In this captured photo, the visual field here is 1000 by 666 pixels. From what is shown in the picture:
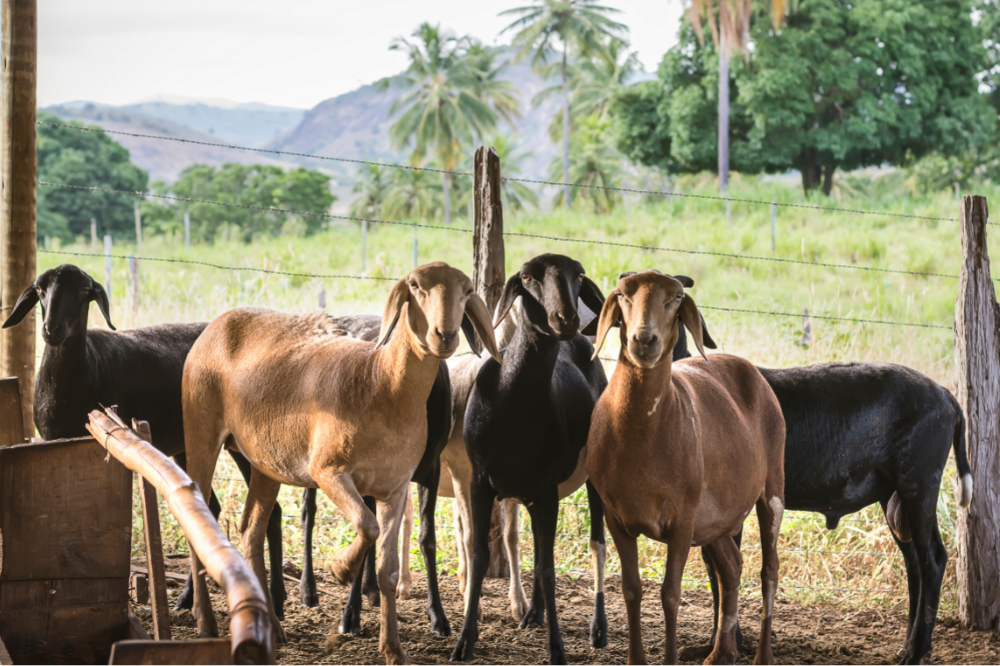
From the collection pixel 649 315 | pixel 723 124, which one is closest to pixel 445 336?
pixel 649 315

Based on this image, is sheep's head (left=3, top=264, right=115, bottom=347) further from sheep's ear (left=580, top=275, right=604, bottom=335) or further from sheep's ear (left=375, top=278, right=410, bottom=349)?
sheep's ear (left=580, top=275, right=604, bottom=335)

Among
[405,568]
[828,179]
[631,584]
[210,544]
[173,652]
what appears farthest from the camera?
[828,179]

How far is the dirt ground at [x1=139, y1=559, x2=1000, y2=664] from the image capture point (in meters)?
4.62

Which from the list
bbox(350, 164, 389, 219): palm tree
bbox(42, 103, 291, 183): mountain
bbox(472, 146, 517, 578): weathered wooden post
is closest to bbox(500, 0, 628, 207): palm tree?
bbox(350, 164, 389, 219): palm tree

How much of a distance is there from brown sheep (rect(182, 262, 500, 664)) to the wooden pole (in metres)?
1.66

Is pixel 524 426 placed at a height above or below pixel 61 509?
above

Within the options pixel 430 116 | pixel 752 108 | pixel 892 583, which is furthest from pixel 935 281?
pixel 430 116

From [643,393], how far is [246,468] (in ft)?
9.26

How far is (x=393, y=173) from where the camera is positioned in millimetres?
58656

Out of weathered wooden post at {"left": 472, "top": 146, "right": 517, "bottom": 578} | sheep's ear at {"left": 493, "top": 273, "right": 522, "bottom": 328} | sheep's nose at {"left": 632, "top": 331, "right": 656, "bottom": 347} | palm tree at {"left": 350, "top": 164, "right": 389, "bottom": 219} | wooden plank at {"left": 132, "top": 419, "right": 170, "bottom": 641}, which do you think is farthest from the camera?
palm tree at {"left": 350, "top": 164, "right": 389, "bottom": 219}

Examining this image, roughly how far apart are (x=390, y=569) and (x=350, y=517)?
0.31 m

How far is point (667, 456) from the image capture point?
3.88 meters

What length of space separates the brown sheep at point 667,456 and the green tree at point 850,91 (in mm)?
25002

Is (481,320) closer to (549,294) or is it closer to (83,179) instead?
(549,294)
